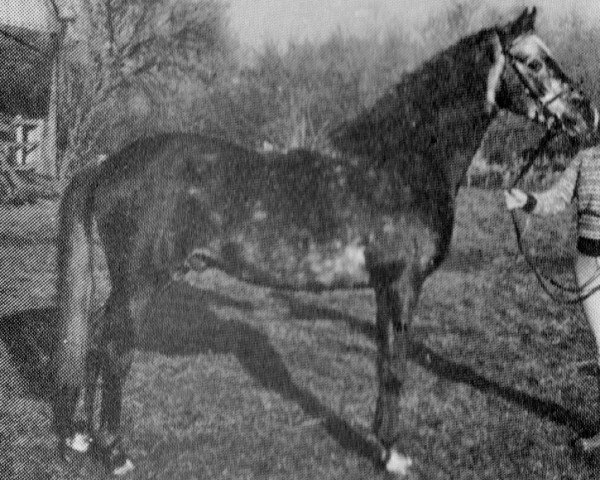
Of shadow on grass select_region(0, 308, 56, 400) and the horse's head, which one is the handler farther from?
shadow on grass select_region(0, 308, 56, 400)

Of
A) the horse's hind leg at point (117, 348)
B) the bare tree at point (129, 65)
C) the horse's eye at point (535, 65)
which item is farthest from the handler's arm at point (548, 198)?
the bare tree at point (129, 65)

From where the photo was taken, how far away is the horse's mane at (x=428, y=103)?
3.69 meters

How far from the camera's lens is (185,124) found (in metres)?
14.6

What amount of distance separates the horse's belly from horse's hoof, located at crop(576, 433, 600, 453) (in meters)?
1.73

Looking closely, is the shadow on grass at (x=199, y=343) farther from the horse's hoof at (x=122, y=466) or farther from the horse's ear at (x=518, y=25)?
the horse's ear at (x=518, y=25)

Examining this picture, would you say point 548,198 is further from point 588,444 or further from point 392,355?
point 588,444

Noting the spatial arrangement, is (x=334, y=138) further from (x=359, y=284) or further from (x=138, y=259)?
(x=138, y=259)

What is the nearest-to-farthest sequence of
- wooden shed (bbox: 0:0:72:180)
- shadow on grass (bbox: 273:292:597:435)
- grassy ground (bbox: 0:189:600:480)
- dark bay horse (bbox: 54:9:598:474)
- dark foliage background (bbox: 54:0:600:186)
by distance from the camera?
dark bay horse (bbox: 54:9:598:474), grassy ground (bbox: 0:189:600:480), shadow on grass (bbox: 273:292:597:435), dark foliage background (bbox: 54:0:600:186), wooden shed (bbox: 0:0:72:180)

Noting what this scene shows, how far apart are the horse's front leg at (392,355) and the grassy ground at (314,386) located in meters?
0.19

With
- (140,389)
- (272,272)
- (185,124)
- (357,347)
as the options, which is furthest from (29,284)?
(185,124)

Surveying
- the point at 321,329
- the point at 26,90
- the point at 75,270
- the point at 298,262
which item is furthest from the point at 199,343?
the point at 26,90

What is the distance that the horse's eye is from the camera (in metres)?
3.65

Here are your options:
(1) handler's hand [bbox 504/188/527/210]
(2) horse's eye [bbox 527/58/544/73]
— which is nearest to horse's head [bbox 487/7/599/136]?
(2) horse's eye [bbox 527/58/544/73]

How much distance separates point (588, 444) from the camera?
3.72m
